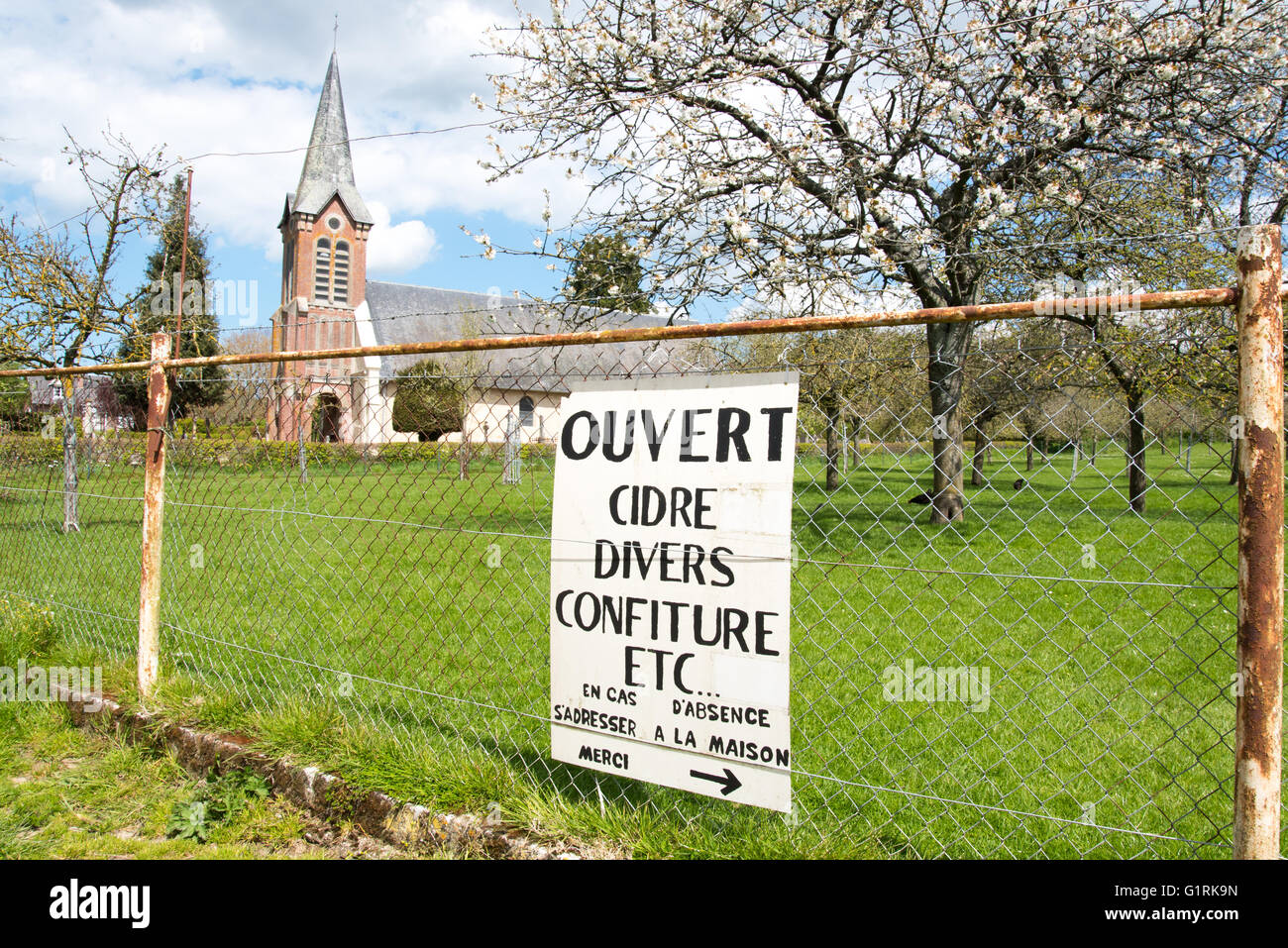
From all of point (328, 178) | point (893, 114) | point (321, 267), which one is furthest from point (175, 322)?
point (328, 178)

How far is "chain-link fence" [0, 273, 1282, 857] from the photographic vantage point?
2.36 m

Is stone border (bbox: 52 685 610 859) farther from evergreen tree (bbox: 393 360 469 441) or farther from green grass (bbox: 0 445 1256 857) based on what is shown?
evergreen tree (bbox: 393 360 469 441)

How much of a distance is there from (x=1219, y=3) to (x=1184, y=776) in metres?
8.35

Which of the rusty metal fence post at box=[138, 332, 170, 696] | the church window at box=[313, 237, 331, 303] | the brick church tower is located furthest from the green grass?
the church window at box=[313, 237, 331, 303]

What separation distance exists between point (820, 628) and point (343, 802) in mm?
3244

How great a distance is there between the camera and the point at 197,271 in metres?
33.4

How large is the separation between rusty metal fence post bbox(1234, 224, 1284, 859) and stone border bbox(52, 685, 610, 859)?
164 centimetres

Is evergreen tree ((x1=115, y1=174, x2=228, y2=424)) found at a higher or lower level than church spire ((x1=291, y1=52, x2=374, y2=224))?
lower

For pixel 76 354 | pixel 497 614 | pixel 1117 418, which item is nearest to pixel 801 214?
pixel 497 614

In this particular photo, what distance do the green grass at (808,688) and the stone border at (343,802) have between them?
2.6 inches

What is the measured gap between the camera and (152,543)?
3.54 metres

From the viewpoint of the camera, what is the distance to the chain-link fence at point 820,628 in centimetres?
236

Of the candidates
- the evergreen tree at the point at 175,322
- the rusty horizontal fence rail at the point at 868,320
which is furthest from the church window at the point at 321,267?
the rusty horizontal fence rail at the point at 868,320
